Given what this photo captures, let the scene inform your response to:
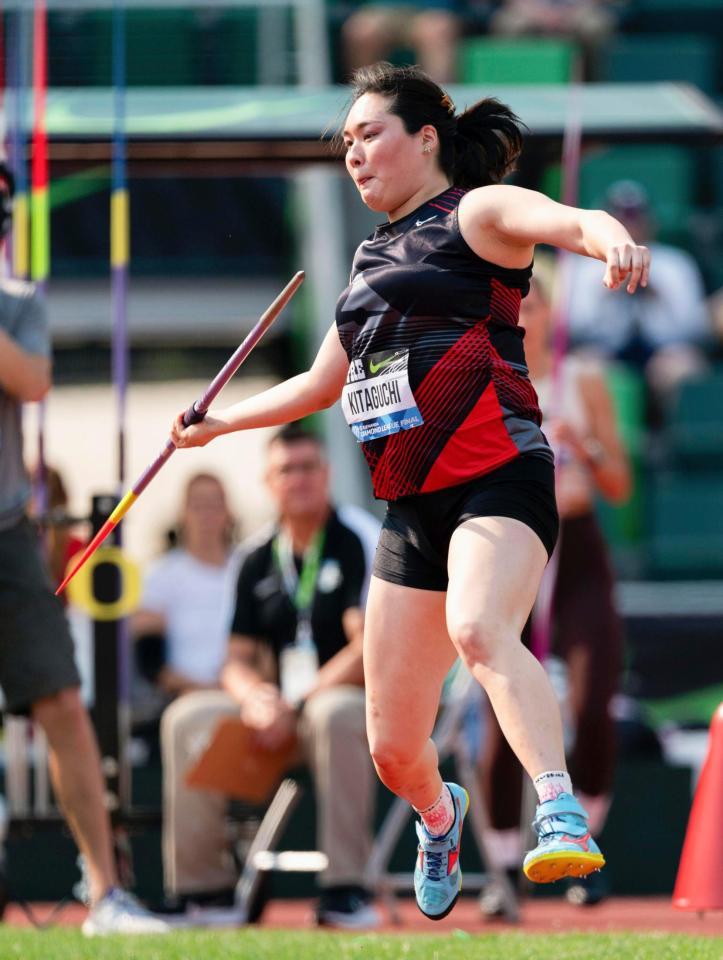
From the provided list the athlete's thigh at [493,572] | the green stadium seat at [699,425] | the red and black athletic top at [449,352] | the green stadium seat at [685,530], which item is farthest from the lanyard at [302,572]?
the green stadium seat at [699,425]

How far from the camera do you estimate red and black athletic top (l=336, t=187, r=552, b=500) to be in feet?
13.5

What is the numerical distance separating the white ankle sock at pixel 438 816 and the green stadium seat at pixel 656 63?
32.2 ft

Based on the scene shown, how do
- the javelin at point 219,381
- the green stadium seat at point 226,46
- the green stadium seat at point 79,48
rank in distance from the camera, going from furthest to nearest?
the green stadium seat at point 226,46 < the green stadium seat at point 79,48 < the javelin at point 219,381

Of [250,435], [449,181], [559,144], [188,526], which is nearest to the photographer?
[449,181]

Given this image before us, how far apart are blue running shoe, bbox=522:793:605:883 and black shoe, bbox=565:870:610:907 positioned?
9.88ft

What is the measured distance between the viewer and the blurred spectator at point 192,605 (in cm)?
760

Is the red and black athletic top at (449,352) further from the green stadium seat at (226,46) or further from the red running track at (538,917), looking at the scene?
the green stadium seat at (226,46)

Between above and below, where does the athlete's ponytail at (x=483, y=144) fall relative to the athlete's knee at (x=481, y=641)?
above

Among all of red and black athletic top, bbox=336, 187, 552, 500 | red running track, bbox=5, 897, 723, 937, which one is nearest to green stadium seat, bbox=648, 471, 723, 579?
red running track, bbox=5, 897, 723, 937

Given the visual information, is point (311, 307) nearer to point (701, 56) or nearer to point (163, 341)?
point (163, 341)

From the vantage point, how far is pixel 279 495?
7055 mm

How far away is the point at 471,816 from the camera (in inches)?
288

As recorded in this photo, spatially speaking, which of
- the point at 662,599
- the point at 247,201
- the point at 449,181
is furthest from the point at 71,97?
the point at 247,201

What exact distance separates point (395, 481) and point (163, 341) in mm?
7894
